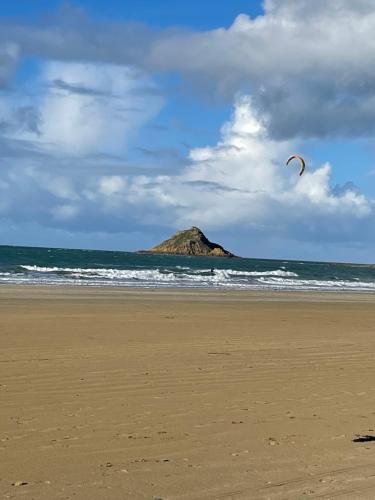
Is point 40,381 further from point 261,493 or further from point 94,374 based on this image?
point 261,493

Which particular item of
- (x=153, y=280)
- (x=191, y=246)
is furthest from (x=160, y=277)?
(x=191, y=246)

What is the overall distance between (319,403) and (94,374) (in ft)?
9.47

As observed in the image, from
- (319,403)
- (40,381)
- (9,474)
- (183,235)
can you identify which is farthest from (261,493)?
(183,235)

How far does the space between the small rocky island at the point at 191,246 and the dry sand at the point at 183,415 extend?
153 metres

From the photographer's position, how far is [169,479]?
190 inches

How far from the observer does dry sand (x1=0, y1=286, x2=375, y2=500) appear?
4.79 meters

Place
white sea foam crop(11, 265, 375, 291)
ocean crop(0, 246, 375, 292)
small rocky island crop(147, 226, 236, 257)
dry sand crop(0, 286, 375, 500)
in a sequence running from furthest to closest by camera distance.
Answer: small rocky island crop(147, 226, 236, 257)
ocean crop(0, 246, 375, 292)
white sea foam crop(11, 265, 375, 291)
dry sand crop(0, 286, 375, 500)

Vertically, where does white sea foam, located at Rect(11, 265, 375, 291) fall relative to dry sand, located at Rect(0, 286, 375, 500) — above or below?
above

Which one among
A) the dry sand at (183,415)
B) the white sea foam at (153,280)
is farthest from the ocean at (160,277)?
the dry sand at (183,415)

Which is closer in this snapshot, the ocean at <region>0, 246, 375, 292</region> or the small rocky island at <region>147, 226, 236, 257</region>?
the ocean at <region>0, 246, 375, 292</region>

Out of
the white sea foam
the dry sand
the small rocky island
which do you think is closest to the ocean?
the white sea foam

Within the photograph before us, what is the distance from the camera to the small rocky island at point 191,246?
167500 millimetres

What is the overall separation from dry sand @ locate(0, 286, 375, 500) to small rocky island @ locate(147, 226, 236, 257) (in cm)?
15336

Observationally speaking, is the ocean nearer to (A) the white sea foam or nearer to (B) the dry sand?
(A) the white sea foam
